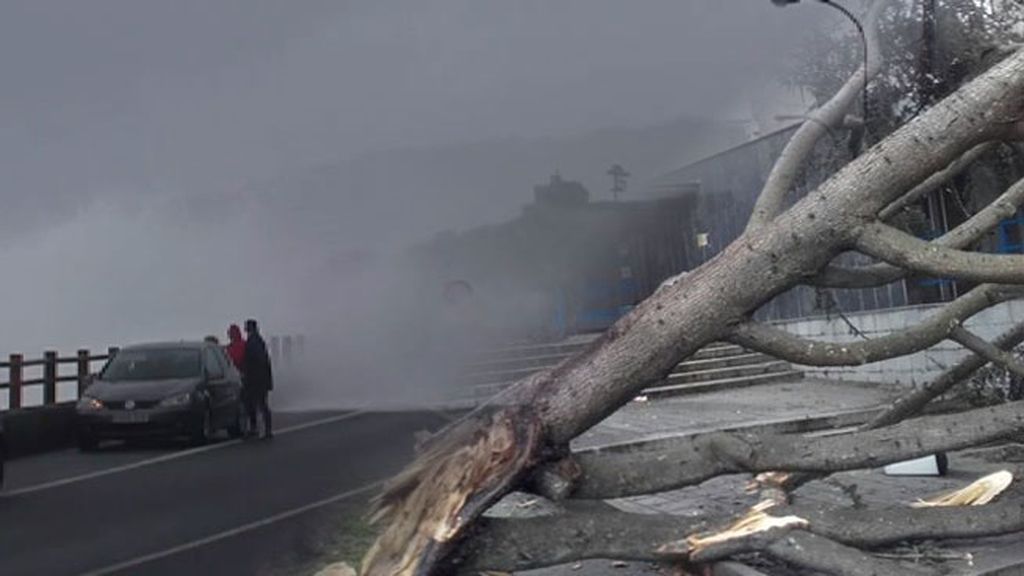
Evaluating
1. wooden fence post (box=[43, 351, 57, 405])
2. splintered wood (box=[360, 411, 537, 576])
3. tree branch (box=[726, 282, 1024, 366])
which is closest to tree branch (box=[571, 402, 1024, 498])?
tree branch (box=[726, 282, 1024, 366])

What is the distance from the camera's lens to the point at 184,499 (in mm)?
1688

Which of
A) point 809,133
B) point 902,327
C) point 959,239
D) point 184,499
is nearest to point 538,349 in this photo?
point 184,499

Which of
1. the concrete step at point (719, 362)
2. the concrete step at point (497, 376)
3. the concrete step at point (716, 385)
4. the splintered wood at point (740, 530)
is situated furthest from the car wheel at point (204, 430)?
the concrete step at point (719, 362)

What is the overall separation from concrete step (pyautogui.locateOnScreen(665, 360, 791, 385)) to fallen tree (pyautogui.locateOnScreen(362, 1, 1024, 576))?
255 cm

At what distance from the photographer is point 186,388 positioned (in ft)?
5.60

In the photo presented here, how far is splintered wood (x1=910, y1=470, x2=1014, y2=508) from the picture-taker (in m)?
4.08

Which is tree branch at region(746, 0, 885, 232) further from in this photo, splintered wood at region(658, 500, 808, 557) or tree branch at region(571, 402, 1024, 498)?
splintered wood at region(658, 500, 808, 557)

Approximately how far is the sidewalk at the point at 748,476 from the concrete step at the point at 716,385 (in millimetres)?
79

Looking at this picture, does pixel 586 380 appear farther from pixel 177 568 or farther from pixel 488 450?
pixel 177 568

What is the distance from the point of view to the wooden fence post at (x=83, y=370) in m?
1.55

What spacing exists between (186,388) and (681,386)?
556cm

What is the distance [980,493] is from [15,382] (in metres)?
4.20

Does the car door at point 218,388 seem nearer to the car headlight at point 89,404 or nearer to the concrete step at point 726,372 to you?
the car headlight at point 89,404

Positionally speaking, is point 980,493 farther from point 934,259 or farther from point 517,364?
point 517,364
